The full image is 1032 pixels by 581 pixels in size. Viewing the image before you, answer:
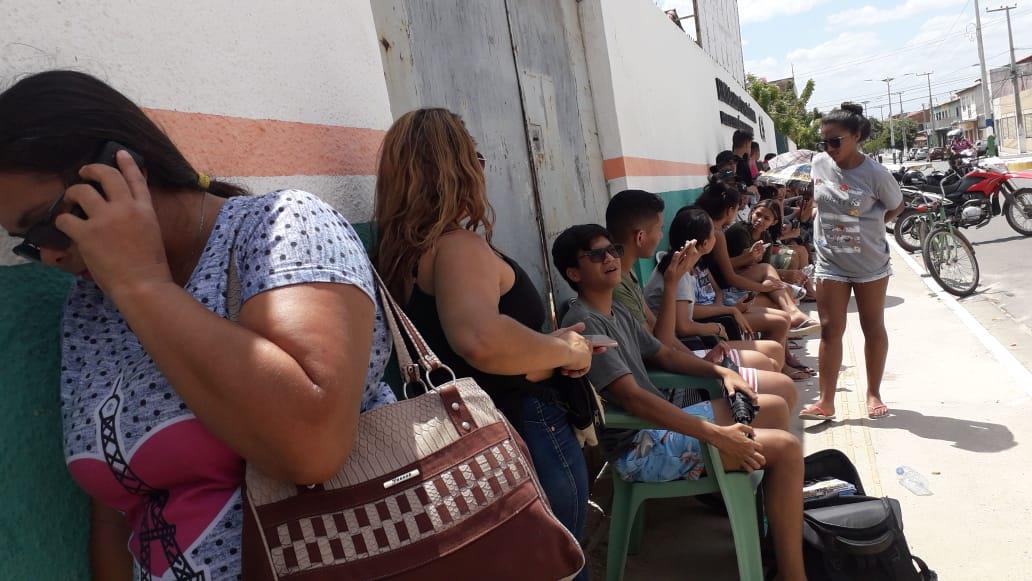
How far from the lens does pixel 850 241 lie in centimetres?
445

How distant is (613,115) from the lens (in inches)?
210

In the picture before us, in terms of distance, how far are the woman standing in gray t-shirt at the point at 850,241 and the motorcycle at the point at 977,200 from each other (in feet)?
21.9

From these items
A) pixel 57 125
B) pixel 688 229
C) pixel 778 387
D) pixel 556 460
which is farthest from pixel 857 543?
pixel 57 125

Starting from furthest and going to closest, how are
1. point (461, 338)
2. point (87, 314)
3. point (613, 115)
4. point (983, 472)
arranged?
point (613, 115), point (983, 472), point (461, 338), point (87, 314)

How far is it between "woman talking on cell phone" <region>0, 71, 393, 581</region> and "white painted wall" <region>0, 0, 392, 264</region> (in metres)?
0.30

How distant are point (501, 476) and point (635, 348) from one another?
214 cm

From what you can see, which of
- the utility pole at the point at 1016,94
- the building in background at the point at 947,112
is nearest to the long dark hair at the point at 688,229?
the utility pole at the point at 1016,94

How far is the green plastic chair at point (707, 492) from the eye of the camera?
8.61 feet

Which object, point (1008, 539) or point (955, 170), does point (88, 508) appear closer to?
point (1008, 539)

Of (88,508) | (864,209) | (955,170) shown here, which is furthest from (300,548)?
(955,170)

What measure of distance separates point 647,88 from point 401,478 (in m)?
6.09

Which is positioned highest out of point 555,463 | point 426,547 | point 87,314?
point 87,314

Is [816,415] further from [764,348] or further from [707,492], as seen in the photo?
[707,492]

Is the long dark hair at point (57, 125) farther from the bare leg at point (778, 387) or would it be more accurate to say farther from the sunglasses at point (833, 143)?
the sunglasses at point (833, 143)
